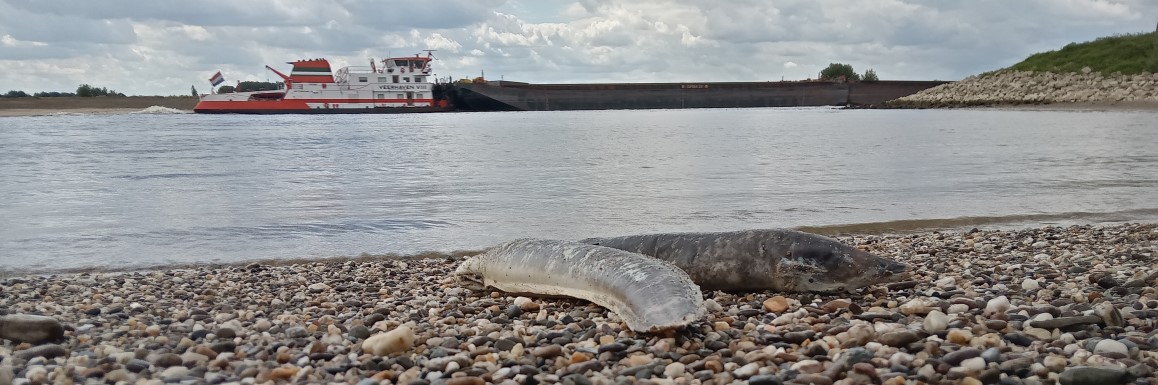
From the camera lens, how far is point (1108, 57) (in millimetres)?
55312

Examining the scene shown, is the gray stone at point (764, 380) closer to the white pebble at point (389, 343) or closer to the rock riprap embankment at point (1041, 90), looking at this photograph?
the white pebble at point (389, 343)

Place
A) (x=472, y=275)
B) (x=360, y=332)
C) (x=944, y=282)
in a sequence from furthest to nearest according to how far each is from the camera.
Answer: (x=472, y=275) < (x=944, y=282) < (x=360, y=332)

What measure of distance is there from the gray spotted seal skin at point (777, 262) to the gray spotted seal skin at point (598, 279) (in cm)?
59

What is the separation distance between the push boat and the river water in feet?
135

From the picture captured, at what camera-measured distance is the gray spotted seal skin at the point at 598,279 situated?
3996 mm

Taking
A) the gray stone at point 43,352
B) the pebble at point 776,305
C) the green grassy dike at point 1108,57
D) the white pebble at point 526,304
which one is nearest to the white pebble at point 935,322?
the pebble at point 776,305

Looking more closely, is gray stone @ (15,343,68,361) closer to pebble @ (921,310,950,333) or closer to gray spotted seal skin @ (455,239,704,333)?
gray spotted seal skin @ (455,239,704,333)

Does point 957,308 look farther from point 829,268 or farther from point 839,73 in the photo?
point 839,73

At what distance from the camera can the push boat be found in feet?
209

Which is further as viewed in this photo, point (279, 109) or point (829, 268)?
point (279, 109)

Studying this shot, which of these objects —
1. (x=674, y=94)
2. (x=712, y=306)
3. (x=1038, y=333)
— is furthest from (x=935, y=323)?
(x=674, y=94)

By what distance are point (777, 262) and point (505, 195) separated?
772cm

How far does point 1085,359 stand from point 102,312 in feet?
16.0

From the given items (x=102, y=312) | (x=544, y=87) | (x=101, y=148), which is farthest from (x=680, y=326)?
(x=544, y=87)
